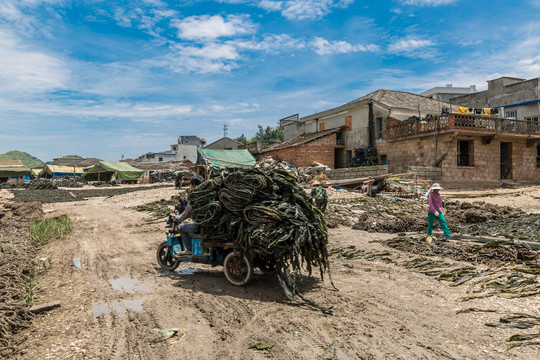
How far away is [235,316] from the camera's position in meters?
4.55

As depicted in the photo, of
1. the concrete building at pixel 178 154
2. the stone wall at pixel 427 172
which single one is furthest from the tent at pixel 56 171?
the stone wall at pixel 427 172

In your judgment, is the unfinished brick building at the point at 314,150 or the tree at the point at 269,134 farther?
the tree at the point at 269,134

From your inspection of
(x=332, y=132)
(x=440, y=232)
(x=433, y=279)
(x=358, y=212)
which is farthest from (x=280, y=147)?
(x=433, y=279)

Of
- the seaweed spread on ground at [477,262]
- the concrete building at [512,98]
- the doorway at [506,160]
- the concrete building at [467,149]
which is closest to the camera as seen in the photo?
the seaweed spread on ground at [477,262]

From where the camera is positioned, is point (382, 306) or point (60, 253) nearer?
point (382, 306)

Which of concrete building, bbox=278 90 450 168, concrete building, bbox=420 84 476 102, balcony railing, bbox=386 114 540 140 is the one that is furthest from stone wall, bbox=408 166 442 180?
concrete building, bbox=420 84 476 102

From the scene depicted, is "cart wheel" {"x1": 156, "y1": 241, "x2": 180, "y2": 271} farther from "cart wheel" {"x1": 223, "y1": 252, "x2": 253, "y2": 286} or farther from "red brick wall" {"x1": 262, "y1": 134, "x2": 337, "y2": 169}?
"red brick wall" {"x1": 262, "y1": 134, "x2": 337, "y2": 169}

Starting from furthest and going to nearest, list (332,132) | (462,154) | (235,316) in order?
(332,132) < (462,154) < (235,316)

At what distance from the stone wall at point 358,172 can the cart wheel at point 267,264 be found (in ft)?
66.0

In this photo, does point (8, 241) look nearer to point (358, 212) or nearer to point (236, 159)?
point (358, 212)

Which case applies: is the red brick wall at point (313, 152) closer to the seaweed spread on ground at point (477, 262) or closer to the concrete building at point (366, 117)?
the concrete building at point (366, 117)

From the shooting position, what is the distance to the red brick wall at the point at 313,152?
32688 mm

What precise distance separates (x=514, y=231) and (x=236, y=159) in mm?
23068

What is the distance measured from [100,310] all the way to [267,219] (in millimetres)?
2706
